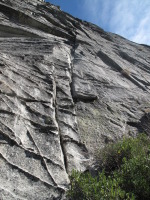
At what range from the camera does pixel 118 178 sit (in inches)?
219

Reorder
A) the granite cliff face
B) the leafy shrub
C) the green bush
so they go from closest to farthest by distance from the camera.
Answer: the leafy shrub
the green bush
the granite cliff face

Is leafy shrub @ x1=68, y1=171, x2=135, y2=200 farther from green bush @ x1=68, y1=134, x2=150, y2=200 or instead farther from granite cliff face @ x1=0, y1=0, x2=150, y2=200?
granite cliff face @ x1=0, y1=0, x2=150, y2=200

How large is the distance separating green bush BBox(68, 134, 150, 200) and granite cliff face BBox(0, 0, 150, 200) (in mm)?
438

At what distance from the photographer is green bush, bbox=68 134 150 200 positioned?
4.88 meters

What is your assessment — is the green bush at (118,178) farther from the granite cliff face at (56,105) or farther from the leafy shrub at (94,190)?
the granite cliff face at (56,105)

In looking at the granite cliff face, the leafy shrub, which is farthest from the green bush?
the granite cliff face

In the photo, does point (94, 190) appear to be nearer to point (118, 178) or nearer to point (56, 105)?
point (118, 178)

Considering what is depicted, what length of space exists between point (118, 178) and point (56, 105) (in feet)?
11.1

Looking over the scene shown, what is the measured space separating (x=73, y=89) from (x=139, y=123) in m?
2.76

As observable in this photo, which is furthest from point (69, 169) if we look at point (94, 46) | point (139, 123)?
point (94, 46)

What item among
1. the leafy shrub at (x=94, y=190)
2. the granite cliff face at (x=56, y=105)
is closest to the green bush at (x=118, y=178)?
the leafy shrub at (x=94, y=190)

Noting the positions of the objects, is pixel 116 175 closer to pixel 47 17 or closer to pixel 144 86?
pixel 144 86

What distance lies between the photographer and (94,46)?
52.7 feet

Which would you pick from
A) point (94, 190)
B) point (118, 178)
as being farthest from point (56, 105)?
point (94, 190)
